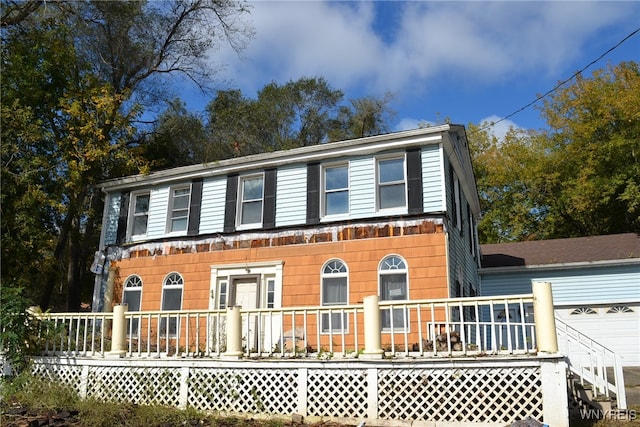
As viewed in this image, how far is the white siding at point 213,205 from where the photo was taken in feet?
45.7

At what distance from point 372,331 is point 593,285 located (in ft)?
39.3

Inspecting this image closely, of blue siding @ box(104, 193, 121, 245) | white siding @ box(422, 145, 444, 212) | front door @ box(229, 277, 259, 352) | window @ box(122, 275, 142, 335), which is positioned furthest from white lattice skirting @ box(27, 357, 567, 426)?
blue siding @ box(104, 193, 121, 245)

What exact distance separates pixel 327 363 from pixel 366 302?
3.64 feet

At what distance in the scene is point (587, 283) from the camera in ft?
54.9

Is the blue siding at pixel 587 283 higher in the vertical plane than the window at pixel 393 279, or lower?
higher

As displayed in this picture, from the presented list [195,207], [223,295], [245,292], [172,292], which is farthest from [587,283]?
[172,292]

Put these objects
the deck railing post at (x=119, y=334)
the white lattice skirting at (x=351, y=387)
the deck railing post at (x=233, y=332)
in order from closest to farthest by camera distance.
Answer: the white lattice skirting at (x=351, y=387) → the deck railing post at (x=233, y=332) → the deck railing post at (x=119, y=334)

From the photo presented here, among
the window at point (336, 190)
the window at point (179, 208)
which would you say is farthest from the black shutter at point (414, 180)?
the window at point (179, 208)

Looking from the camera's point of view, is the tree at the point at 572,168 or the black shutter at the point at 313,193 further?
the tree at the point at 572,168

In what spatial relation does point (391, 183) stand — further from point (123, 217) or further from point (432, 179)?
point (123, 217)

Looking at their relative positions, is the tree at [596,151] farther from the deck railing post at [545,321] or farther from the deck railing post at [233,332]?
the deck railing post at [233,332]

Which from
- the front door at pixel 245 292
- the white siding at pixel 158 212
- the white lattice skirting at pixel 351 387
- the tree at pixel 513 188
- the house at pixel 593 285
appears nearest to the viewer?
the white lattice skirting at pixel 351 387

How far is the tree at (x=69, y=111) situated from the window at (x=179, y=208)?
381cm

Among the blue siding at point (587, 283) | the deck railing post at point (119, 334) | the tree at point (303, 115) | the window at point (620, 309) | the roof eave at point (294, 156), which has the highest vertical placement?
the tree at point (303, 115)
